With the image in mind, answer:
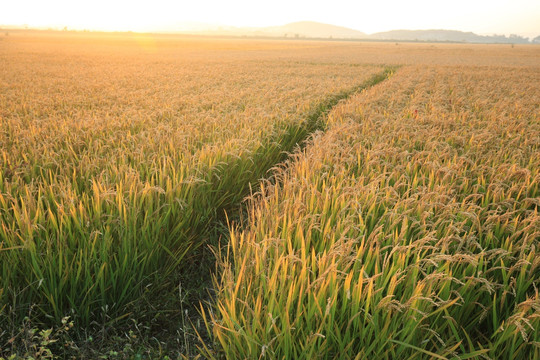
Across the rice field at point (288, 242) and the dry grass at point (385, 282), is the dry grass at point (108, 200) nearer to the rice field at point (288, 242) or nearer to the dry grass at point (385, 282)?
the rice field at point (288, 242)

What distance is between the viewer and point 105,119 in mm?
6230

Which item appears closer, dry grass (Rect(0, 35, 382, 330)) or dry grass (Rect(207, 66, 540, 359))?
dry grass (Rect(207, 66, 540, 359))

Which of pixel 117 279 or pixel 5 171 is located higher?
pixel 5 171

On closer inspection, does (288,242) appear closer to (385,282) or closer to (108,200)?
(385,282)

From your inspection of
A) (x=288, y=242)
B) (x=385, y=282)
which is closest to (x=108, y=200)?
(x=288, y=242)

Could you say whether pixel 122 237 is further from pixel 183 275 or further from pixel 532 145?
pixel 532 145

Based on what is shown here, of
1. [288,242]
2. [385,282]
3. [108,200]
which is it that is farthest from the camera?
[108,200]

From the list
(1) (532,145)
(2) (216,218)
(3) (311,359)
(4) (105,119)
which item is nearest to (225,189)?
(2) (216,218)

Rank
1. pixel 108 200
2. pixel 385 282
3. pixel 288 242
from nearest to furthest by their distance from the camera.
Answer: pixel 385 282 < pixel 288 242 < pixel 108 200

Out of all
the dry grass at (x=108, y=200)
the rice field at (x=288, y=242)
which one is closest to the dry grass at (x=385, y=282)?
the rice field at (x=288, y=242)

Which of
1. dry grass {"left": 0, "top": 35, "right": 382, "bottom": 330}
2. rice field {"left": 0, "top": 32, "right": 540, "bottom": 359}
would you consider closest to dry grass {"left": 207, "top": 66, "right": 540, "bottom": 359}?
rice field {"left": 0, "top": 32, "right": 540, "bottom": 359}

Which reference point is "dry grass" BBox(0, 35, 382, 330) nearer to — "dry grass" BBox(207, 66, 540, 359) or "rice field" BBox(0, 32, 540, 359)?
"rice field" BBox(0, 32, 540, 359)

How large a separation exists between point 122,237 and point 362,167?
A: 8.14 feet

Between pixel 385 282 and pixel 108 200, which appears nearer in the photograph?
pixel 385 282
